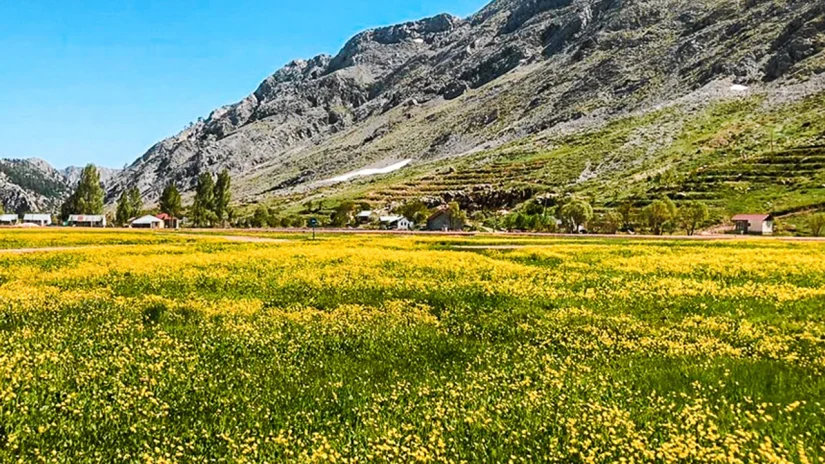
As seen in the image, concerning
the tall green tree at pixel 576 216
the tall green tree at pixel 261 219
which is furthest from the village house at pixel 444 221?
the tall green tree at pixel 261 219

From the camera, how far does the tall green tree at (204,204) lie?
595 feet

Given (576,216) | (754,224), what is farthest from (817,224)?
(576,216)

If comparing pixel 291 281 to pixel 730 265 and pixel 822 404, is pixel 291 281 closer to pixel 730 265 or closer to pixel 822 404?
pixel 822 404

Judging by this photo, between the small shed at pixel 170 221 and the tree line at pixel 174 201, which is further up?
the tree line at pixel 174 201

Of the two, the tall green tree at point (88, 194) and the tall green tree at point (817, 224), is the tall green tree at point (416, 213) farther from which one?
the tall green tree at point (88, 194)

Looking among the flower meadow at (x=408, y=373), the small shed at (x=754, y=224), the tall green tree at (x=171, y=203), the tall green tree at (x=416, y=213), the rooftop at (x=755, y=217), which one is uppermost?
the tall green tree at (x=171, y=203)

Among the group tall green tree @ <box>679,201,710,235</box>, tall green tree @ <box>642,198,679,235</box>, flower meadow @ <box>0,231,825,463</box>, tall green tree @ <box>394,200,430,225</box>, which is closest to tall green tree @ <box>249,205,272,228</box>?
tall green tree @ <box>394,200,430,225</box>

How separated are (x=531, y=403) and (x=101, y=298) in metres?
16.8

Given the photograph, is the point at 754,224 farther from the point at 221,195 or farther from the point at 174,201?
the point at 174,201

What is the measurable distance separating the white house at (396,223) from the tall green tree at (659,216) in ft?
244

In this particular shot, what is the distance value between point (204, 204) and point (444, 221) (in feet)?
280

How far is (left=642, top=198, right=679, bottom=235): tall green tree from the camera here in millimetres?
119044

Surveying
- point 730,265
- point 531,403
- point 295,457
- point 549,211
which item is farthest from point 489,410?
point 549,211

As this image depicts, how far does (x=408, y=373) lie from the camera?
39.9 ft
